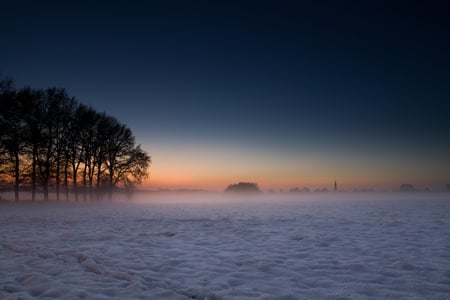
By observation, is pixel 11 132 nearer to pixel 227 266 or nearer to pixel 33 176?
pixel 33 176

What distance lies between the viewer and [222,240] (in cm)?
1058

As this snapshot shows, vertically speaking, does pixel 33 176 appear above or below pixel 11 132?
below

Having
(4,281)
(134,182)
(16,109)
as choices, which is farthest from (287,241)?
(134,182)

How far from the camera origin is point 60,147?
35.2 meters

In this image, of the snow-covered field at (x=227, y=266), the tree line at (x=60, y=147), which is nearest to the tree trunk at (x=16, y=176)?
the tree line at (x=60, y=147)

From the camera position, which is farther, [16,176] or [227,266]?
[16,176]

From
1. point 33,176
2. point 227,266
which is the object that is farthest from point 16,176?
point 227,266

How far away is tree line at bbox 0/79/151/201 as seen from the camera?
3033cm

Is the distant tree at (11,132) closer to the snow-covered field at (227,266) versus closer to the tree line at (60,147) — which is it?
the tree line at (60,147)

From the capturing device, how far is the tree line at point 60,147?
30.3 meters

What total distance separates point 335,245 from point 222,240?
388cm

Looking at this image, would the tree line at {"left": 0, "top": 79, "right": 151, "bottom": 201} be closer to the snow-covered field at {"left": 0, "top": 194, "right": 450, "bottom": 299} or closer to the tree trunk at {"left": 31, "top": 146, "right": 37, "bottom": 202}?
the tree trunk at {"left": 31, "top": 146, "right": 37, "bottom": 202}

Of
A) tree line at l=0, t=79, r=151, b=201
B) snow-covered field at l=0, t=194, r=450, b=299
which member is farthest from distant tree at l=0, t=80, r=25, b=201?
snow-covered field at l=0, t=194, r=450, b=299

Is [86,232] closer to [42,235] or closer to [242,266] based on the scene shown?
[42,235]
